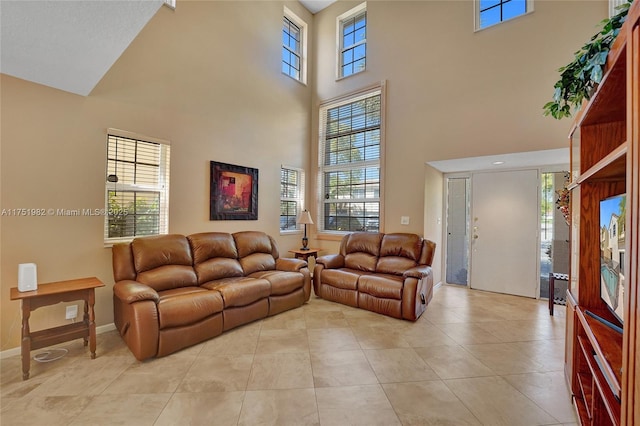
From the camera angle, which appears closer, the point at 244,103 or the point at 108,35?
the point at 108,35

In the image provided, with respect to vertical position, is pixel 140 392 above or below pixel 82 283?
below

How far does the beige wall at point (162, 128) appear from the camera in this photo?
8.42 feet

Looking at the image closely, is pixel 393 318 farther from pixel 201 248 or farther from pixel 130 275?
pixel 130 275

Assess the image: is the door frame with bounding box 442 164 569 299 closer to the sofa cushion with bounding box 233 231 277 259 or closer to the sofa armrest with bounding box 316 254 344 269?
the sofa armrest with bounding box 316 254 344 269

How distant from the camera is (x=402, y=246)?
417cm

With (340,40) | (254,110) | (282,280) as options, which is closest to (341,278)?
(282,280)

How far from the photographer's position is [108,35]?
2057 millimetres

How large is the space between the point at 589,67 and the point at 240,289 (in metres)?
3.17

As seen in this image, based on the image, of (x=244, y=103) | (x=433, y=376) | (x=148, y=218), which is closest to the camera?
(x=433, y=376)

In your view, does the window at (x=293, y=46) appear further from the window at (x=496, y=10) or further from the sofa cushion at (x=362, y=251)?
the sofa cushion at (x=362, y=251)

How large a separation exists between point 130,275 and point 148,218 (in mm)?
784

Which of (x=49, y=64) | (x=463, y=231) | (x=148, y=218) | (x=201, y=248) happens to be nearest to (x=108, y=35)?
(x=49, y=64)

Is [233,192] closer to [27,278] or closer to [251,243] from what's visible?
[251,243]

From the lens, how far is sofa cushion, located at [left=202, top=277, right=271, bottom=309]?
2990 mm
